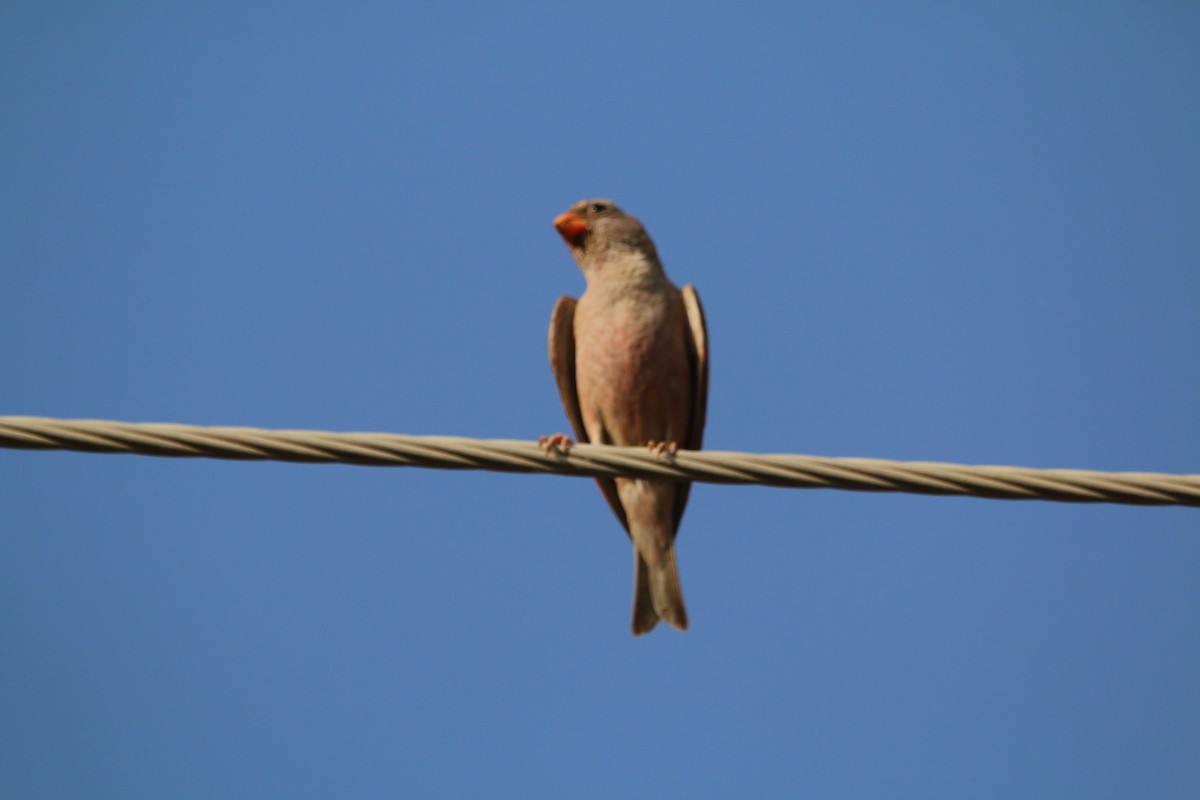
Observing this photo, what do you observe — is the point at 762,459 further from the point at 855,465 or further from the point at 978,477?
the point at 978,477

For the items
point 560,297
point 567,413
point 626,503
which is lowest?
point 626,503

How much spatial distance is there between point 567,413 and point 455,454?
3.46 m

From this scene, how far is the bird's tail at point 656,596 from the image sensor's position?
23.4 ft

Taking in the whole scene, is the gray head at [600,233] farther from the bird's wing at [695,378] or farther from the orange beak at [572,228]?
the bird's wing at [695,378]

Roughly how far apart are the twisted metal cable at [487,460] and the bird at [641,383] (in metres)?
2.87

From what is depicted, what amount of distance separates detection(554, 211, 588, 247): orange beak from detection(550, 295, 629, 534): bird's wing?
51 cm

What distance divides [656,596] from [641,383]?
1.11 metres

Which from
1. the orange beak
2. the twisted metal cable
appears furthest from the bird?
the twisted metal cable

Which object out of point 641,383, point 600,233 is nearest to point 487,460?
point 641,383

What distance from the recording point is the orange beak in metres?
8.06

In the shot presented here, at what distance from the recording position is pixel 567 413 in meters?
7.64

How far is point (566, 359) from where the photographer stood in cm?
762

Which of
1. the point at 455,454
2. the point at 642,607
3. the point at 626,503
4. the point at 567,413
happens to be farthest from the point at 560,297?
the point at 455,454

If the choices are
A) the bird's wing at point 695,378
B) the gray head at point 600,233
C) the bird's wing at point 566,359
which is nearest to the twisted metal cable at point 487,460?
the bird's wing at point 695,378
